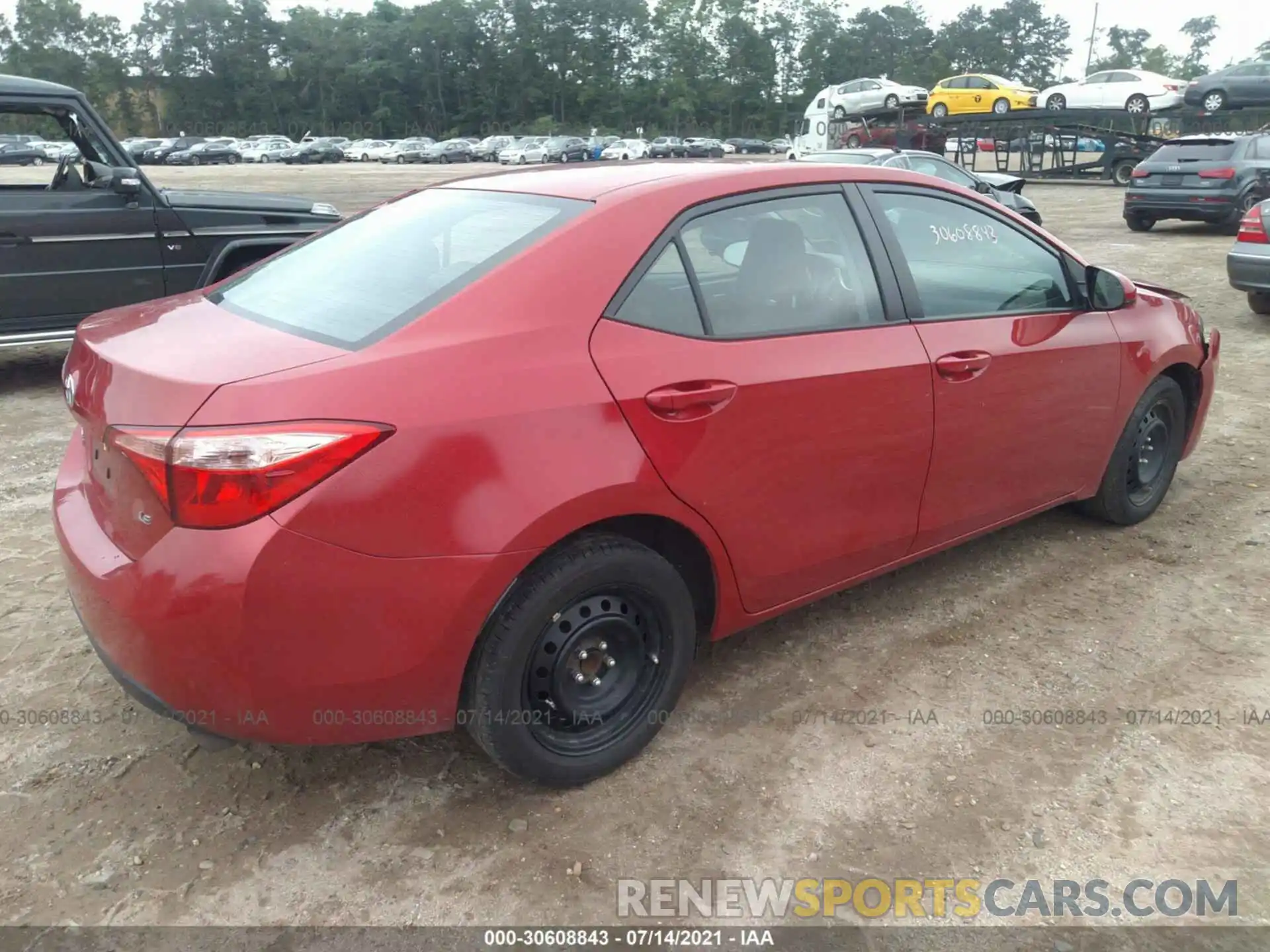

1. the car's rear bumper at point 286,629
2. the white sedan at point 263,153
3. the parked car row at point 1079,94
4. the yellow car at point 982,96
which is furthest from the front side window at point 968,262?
the white sedan at point 263,153

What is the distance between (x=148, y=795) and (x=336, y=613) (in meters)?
1.00

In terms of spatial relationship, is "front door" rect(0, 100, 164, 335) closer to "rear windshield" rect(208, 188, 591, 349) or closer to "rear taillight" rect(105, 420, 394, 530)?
"rear windshield" rect(208, 188, 591, 349)

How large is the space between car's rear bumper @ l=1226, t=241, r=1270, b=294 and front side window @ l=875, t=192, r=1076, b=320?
5.82 meters

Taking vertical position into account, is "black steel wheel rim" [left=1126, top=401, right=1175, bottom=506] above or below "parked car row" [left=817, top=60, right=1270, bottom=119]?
below

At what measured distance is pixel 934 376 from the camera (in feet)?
10.3

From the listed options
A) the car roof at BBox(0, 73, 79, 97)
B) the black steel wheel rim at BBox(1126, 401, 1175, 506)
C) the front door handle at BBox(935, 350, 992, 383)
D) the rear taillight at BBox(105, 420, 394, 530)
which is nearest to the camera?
the rear taillight at BBox(105, 420, 394, 530)

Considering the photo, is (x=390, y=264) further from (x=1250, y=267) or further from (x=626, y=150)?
(x=626, y=150)

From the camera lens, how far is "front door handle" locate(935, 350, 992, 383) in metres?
3.17

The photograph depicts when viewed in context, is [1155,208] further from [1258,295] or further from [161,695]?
[161,695]

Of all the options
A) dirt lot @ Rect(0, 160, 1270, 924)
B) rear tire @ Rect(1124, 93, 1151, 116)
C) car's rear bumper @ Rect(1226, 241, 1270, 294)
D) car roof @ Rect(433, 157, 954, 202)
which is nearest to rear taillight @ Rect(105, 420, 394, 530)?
dirt lot @ Rect(0, 160, 1270, 924)

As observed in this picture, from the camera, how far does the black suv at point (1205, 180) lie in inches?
575

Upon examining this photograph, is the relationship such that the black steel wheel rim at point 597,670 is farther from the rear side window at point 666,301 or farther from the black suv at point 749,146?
the black suv at point 749,146

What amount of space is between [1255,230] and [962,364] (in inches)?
268

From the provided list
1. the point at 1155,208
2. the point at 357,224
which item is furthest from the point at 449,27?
the point at 357,224
